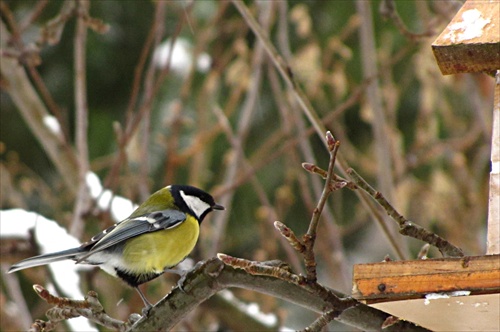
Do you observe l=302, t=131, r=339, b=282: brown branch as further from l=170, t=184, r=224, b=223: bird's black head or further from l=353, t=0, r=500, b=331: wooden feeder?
l=170, t=184, r=224, b=223: bird's black head

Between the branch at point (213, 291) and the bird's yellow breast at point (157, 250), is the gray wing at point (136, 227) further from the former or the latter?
the branch at point (213, 291)

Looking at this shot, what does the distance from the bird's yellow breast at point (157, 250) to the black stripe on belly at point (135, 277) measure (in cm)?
1

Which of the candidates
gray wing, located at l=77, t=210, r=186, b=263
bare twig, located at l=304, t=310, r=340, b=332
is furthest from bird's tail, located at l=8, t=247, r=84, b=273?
bare twig, located at l=304, t=310, r=340, b=332

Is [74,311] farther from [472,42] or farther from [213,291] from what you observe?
[472,42]

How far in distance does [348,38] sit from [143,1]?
1.35m

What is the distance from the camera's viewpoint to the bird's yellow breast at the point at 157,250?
307 centimetres

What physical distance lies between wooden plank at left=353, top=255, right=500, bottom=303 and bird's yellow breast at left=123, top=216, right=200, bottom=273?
1.51 m

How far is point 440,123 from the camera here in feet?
18.7

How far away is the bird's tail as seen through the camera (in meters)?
2.62

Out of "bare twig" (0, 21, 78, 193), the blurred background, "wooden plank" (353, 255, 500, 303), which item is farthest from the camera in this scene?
the blurred background

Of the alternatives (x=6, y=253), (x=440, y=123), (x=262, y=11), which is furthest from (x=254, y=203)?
(x=6, y=253)

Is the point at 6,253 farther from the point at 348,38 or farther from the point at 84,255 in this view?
the point at 348,38

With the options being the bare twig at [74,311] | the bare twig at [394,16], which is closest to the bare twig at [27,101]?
the bare twig at [394,16]

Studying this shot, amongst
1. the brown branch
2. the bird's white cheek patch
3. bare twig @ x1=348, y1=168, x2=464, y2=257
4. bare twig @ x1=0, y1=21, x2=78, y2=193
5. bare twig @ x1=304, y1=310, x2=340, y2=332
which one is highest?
bare twig @ x1=0, y1=21, x2=78, y2=193
